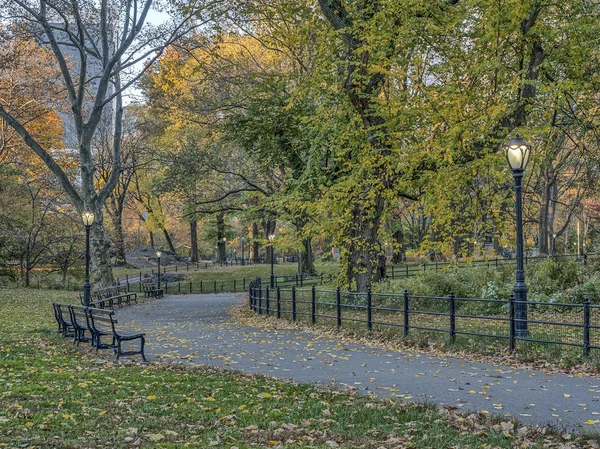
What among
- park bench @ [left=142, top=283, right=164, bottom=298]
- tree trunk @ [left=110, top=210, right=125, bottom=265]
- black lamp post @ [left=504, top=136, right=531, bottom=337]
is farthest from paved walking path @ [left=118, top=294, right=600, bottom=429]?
tree trunk @ [left=110, top=210, right=125, bottom=265]

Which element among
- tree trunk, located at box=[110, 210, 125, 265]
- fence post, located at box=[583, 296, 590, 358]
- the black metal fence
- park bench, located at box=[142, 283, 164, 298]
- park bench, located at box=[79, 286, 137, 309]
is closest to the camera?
fence post, located at box=[583, 296, 590, 358]

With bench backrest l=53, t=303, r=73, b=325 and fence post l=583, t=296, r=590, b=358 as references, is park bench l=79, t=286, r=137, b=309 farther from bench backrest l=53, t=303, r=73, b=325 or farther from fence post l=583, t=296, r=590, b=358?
fence post l=583, t=296, r=590, b=358

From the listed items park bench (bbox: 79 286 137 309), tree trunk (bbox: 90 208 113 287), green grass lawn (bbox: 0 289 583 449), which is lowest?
park bench (bbox: 79 286 137 309)

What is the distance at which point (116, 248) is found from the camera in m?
53.3

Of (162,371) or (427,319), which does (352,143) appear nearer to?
(427,319)

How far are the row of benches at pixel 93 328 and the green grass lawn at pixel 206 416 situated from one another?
139cm

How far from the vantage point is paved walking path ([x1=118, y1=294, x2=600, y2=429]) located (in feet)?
25.1

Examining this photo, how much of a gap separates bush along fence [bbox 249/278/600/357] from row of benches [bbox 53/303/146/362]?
5.17m

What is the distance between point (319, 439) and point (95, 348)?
844 centimetres

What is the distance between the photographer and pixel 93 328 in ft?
41.8

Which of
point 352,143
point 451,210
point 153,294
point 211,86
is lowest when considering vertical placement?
point 153,294

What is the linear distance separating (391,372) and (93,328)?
6.47 m

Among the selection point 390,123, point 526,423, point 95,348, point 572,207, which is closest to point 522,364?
point 526,423

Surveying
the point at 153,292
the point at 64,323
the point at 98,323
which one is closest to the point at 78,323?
the point at 98,323
